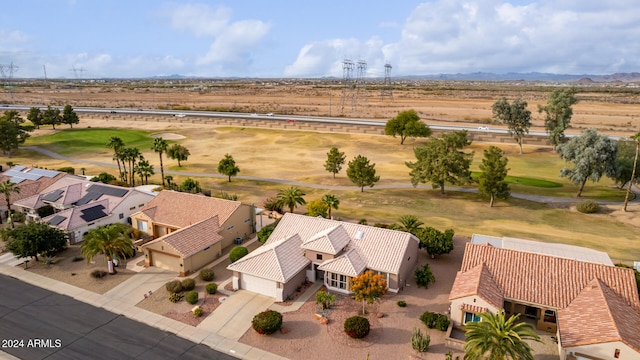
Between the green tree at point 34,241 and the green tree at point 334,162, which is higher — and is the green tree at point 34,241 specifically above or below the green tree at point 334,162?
below

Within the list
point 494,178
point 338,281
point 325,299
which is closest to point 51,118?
point 338,281

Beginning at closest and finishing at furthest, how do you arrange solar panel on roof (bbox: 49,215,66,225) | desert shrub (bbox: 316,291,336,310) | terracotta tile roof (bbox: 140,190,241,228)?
1. desert shrub (bbox: 316,291,336,310)
2. terracotta tile roof (bbox: 140,190,241,228)
3. solar panel on roof (bbox: 49,215,66,225)

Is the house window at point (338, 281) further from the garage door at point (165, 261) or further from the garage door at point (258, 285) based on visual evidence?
the garage door at point (165, 261)

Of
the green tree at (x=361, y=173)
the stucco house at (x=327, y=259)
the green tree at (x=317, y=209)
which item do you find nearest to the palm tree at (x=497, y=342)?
the stucco house at (x=327, y=259)

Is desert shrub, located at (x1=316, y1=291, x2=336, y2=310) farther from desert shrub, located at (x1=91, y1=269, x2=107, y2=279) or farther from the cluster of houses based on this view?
desert shrub, located at (x1=91, y1=269, x2=107, y2=279)

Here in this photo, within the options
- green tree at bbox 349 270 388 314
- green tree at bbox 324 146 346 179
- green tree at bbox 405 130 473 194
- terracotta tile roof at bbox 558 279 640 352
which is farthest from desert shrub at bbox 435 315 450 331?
green tree at bbox 324 146 346 179

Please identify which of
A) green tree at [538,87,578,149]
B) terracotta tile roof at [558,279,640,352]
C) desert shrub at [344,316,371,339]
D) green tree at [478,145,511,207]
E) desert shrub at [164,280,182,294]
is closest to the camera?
terracotta tile roof at [558,279,640,352]

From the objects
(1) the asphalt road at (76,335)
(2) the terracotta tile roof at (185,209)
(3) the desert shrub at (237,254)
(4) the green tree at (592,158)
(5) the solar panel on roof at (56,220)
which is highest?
(4) the green tree at (592,158)
